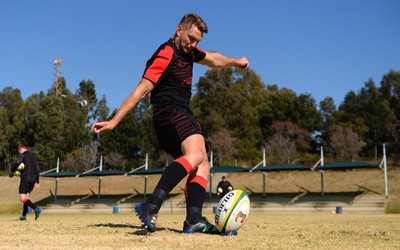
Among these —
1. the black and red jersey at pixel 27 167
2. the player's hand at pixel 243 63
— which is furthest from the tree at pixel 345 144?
the player's hand at pixel 243 63

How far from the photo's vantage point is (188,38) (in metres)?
5.02

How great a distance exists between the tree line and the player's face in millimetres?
45131

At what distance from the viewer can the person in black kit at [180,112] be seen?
474 centimetres

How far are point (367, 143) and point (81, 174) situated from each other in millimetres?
35118

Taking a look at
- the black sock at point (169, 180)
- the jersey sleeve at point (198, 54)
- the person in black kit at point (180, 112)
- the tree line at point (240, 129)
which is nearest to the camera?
the black sock at point (169, 180)

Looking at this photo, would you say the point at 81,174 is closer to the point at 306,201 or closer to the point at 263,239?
the point at 306,201

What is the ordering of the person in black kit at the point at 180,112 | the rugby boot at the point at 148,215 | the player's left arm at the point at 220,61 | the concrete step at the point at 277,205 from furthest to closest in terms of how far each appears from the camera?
the concrete step at the point at 277,205 → the player's left arm at the point at 220,61 → the person in black kit at the point at 180,112 → the rugby boot at the point at 148,215

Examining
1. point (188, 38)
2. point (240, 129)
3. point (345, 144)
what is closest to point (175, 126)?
point (188, 38)

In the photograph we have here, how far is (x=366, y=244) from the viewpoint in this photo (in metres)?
4.05

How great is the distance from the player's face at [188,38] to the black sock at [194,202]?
63.7 inches

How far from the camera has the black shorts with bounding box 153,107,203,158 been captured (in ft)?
16.0

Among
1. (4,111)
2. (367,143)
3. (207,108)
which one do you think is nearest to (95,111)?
(4,111)

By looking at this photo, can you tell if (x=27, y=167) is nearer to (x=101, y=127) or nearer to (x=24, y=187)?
(x=24, y=187)

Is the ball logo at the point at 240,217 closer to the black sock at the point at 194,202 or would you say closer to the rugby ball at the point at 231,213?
the rugby ball at the point at 231,213
